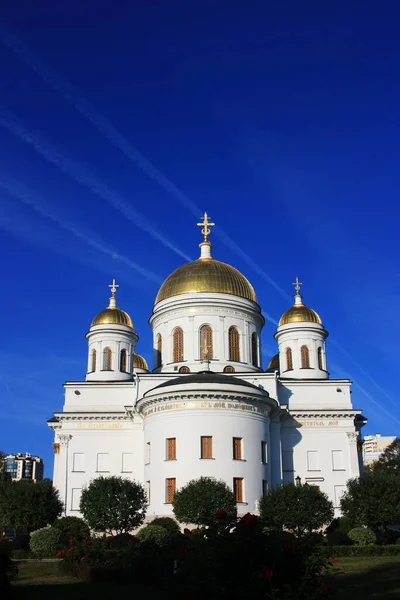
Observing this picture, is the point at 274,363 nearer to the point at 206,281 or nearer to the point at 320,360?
the point at 320,360

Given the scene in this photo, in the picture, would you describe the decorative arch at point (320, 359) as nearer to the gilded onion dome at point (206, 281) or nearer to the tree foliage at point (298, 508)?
the gilded onion dome at point (206, 281)

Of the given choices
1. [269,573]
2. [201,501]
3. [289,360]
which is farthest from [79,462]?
[269,573]

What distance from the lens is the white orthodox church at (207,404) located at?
35.4m

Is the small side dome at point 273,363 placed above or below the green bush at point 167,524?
above

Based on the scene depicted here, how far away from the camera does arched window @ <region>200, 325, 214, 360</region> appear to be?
143ft

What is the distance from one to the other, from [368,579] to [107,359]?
30793 mm

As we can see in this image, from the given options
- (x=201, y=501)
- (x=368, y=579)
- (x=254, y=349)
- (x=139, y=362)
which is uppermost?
(x=139, y=362)

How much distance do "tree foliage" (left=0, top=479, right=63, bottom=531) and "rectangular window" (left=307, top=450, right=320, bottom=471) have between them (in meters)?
15.8

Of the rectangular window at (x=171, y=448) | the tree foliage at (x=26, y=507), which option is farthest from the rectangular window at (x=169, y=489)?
the tree foliage at (x=26, y=507)

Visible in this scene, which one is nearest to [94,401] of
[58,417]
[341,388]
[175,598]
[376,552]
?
[58,417]

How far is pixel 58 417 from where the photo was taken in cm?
4262

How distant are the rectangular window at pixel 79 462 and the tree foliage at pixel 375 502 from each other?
16.5m

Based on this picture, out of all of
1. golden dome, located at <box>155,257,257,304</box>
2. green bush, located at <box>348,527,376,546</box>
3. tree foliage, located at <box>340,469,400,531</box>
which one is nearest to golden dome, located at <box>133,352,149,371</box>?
golden dome, located at <box>155,257,257,304</box>

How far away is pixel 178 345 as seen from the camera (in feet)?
147
